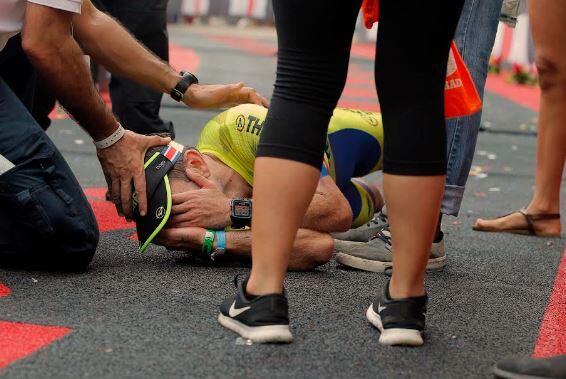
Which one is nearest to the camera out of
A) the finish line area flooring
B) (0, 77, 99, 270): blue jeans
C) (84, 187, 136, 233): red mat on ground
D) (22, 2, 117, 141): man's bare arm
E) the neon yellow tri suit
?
the finish line area flooring

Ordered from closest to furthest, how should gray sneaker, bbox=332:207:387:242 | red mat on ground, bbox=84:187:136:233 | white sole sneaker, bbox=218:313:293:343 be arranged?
1. white sole sneaker, bbox=218:313:293:343
2. gray sneaker, bbox=332:207:387:242
3. red mat on ground, bbox=84:187:136:233

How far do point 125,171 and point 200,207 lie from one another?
0.24 metres

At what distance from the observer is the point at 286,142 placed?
229cm

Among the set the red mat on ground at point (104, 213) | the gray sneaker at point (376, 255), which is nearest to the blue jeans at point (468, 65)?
the gray sneaker at point (376, 255)

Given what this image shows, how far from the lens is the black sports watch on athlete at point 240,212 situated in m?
3.14

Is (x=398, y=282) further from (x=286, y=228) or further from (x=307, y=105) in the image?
(x=307, y=105)

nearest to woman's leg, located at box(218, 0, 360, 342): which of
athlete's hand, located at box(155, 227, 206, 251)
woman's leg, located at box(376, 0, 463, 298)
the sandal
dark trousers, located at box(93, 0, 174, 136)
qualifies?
woman's leg, located at box(376, 0, 463, 298)

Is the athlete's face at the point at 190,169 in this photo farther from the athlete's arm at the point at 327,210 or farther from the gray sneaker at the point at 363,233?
the gray sneaker at the point at 363,233

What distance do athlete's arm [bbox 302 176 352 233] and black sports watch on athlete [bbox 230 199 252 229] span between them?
0.58ft

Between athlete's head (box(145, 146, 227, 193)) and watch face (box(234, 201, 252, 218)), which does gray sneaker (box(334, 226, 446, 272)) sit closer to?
watch face (box(234, 201, 252, 218))

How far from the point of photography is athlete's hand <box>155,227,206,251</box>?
3.09 metres

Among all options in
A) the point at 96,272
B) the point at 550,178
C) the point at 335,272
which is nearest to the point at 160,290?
the point at 96,272

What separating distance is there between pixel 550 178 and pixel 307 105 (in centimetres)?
201

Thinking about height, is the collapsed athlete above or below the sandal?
above
